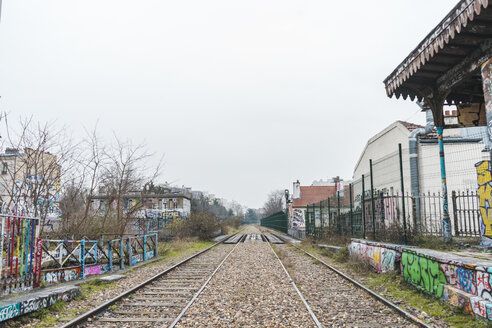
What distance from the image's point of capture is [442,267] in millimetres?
6562

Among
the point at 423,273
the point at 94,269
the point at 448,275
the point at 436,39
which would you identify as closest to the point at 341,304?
the point at 423,273

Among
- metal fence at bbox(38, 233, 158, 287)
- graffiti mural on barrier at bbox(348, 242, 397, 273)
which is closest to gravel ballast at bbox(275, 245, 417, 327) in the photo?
graffiti mural on barrier at bbox(348, 242, 397, 273)

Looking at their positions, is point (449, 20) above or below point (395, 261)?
above

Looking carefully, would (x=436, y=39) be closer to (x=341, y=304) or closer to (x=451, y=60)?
(x=451, y=60)

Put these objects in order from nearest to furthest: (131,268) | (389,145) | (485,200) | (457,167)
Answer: (485,200)
(131,268)
(457,167)
(389,145)

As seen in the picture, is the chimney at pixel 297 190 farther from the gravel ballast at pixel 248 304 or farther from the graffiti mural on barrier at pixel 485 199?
the graffiti mural on barrier at pixel 485 199

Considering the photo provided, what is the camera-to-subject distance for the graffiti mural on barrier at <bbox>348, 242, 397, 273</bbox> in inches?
371

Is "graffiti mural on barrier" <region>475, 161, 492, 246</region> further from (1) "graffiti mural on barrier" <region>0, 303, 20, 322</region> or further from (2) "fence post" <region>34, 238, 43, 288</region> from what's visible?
(2) "fence post" <region>34, 238, 43, 288</region>

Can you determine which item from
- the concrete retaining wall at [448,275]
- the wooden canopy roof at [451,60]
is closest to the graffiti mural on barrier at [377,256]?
the concrete retaining wall at [448,275]

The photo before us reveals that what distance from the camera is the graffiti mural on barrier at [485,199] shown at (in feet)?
24.6

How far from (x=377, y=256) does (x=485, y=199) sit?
359cm

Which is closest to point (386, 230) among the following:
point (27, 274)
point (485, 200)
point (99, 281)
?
point (485, 200)

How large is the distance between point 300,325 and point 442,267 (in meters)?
2.80

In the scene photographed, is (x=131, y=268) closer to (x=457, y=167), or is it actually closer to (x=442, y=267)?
(x=442, y=267)
